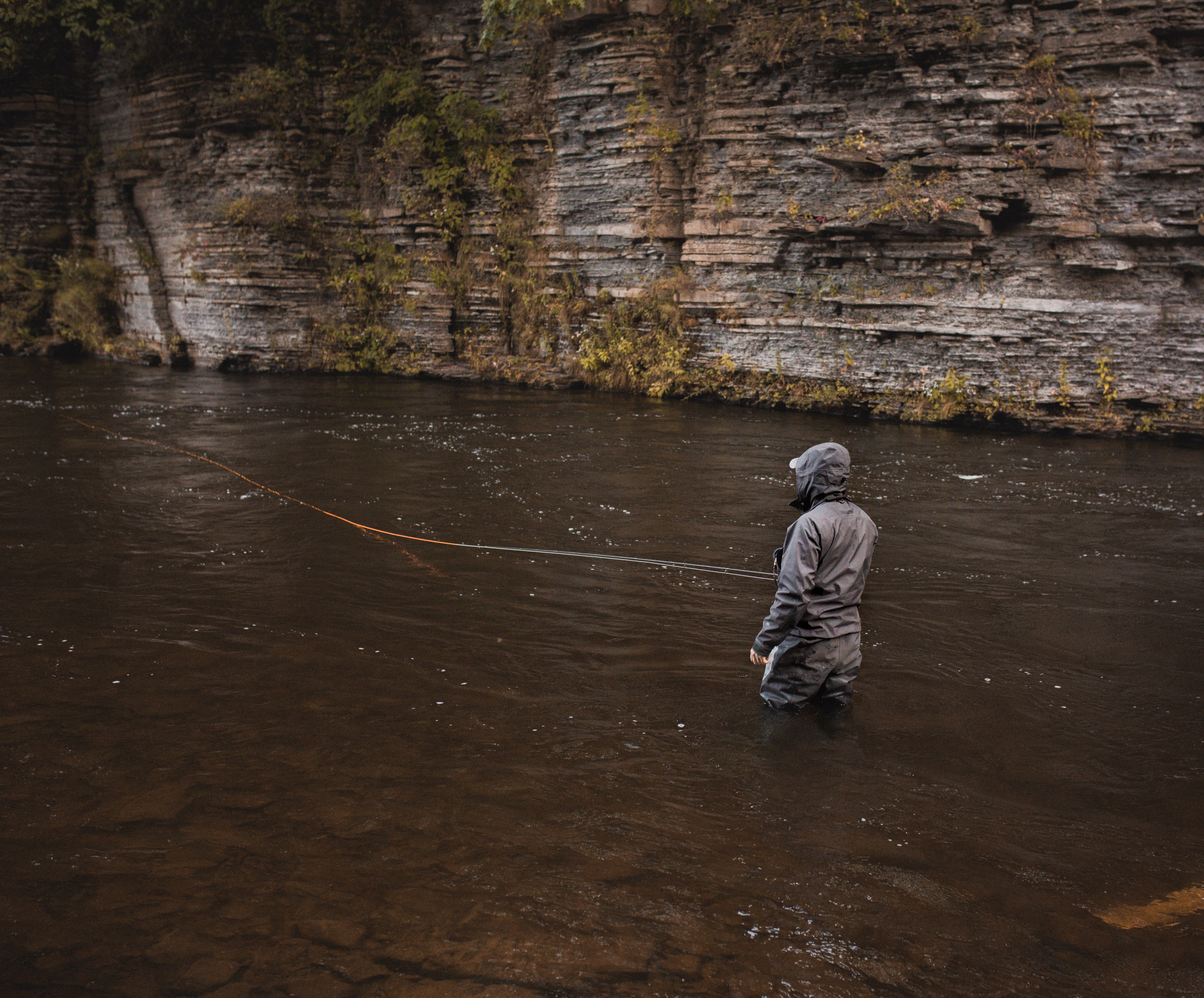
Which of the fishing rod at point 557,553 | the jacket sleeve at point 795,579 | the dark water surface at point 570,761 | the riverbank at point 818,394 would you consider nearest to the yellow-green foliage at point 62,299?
the riverbank at point 818,394

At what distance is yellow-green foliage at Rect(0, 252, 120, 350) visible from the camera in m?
24.5

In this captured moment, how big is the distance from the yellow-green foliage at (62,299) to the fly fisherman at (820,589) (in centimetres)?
2528

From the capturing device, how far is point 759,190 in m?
17.0

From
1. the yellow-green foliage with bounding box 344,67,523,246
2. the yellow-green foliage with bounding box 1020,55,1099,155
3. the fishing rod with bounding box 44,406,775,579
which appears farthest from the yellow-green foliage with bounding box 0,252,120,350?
the yellow-green foliage with bounding box 1020,55,1099,155

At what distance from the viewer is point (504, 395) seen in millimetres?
19000

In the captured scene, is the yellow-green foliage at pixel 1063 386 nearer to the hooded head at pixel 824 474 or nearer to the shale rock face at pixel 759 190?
the shale rock face at pixel 759 190

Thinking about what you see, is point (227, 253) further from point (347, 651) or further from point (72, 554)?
point (347, 651)

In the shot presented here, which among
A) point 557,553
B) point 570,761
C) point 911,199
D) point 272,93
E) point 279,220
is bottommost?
point 570,761

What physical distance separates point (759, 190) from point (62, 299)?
759 inches

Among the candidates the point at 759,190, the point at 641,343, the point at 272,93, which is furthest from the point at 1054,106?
the point at 272,93

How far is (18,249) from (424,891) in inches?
1092

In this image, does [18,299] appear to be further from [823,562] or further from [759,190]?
[823,562]

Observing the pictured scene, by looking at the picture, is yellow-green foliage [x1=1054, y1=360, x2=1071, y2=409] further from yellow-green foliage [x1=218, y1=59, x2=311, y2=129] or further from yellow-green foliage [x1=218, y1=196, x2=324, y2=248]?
yellow-green foliage [x1=218, y1=59, x2=311, y2=129]

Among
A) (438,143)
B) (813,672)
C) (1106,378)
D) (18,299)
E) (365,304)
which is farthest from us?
(18,299)
